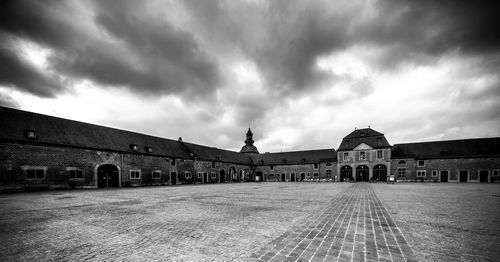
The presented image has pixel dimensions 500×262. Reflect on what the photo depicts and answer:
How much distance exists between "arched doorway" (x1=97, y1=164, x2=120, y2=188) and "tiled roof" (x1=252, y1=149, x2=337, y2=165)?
120 ft

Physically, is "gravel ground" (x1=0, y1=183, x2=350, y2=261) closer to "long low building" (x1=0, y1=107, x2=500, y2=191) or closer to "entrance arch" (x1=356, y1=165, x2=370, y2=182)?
"long low building" (x1=0, y1=107, x2=500, y2=191)

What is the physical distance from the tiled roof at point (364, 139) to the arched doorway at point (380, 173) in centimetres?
424

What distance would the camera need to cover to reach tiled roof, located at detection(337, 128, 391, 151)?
1650 inches

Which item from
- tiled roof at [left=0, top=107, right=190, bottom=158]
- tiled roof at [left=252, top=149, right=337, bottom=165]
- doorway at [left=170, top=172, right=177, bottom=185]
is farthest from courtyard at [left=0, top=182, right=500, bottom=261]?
Answer: tiled roof at [left=252, top=149, right=337, bottom=165]

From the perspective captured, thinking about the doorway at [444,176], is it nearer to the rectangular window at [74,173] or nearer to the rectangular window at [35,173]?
the rectangular window at [74,173]

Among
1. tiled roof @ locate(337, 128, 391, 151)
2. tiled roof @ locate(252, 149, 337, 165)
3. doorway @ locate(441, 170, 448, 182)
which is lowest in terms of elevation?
doorway @ locate(441, 170, 448, 182)

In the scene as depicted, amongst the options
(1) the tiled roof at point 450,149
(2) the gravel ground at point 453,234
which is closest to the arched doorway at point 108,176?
(2) the gravel ground at point 453,234

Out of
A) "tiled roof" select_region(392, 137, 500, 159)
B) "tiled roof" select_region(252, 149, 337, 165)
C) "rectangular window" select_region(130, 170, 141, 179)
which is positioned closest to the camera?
"rectangular window" select_region(130, 170, 141, 179)

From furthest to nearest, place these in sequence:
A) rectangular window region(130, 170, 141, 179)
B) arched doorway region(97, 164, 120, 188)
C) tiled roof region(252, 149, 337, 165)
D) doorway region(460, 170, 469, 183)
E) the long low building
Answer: tiled roof region(252, 149, 337, 165) → doorway region(460, 170, 469, 183) → rectangular window region(130, 170, 141, 179) → arched doorway region(97, 164, 120, 188) → the long low building

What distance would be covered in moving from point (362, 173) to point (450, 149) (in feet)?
50.9

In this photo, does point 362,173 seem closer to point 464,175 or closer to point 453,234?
point 464,175

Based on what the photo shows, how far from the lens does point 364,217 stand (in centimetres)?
699

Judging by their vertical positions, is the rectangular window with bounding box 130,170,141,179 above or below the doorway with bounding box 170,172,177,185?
above

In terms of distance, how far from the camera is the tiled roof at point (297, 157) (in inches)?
1930
